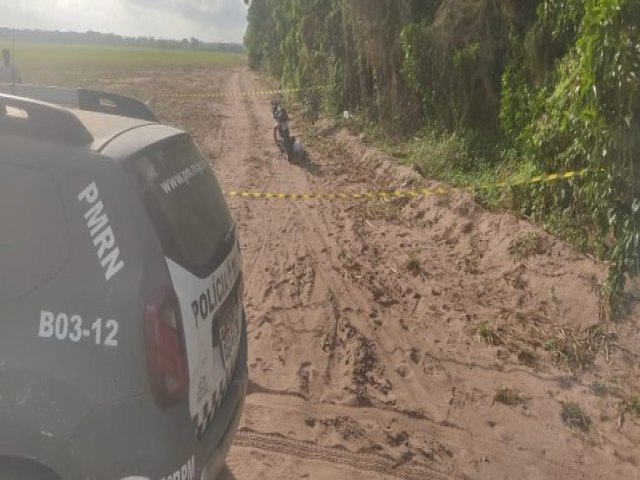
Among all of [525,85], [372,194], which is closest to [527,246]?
[525,85]

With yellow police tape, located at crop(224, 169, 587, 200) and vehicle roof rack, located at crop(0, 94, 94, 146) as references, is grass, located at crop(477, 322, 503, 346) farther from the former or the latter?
vehicle roof rack, located at crop(0, 94, 94, 146)

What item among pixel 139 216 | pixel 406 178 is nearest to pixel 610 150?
pixel 139 216

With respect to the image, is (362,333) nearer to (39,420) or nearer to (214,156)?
(39,420)

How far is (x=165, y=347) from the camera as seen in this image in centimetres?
206

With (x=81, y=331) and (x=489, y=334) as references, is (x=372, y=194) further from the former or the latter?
(x=81, y=331)

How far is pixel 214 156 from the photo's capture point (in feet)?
40.7

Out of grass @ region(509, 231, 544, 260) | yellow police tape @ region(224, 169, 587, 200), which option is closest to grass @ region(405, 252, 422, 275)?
grass @ region(509, 231, 544, 260)

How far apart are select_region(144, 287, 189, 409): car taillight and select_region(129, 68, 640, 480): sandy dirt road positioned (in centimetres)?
146

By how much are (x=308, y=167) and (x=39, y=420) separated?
32.1 ft

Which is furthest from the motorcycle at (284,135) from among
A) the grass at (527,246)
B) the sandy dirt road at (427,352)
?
the grass at (527,246)

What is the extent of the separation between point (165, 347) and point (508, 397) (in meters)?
3.00

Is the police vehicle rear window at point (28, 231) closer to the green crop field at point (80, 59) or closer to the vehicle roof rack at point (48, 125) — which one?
the vehicle roof rack at point (48, 125)

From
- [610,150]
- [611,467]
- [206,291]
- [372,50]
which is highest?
[372,50]

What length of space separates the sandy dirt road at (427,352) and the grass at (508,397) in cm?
1
